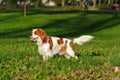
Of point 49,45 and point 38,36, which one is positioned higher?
point 38,36

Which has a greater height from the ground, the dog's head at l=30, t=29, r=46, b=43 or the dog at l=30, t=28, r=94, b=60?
the dog's head at l=30, t=29, r=46, b=43

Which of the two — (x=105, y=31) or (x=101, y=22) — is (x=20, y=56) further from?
(x=101, y=22)

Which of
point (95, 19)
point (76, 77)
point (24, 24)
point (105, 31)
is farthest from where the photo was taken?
point (95, 19)

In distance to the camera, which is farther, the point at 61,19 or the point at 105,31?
the point at 61,19

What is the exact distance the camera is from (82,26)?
133 ft

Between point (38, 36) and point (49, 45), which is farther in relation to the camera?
point (49, 45)

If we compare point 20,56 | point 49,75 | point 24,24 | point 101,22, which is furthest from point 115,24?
point 49,75

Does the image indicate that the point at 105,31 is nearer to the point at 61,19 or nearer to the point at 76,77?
the point at 61,19

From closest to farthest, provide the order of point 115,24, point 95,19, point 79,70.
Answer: point 79,70, point 115,24, point 95,19

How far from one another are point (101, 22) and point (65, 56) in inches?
1219

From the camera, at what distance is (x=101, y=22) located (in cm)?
4478

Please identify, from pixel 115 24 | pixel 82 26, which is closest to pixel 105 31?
pixel 82 26

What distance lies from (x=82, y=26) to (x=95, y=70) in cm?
2802

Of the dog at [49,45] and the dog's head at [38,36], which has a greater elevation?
the dog's head at [38,36]
